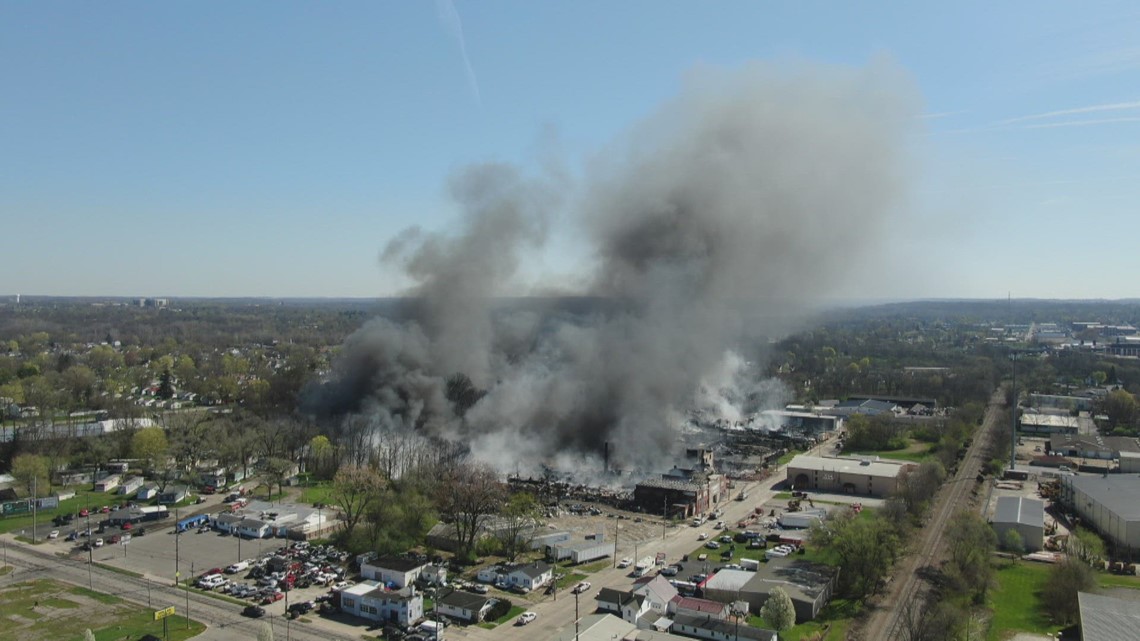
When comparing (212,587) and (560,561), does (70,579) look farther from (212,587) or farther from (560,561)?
(560,561)

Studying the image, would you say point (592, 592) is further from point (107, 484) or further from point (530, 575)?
point (107, 484)

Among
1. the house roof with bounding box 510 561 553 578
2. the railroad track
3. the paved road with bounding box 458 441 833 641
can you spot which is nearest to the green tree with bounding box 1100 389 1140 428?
the railroad track

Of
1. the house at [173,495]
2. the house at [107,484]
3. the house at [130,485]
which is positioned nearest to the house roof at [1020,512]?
the house at [173,495]

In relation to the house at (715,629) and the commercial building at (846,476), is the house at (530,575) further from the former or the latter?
the commercial building at (846,476)

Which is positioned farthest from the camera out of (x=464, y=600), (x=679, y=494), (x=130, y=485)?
(x=130, y=485)

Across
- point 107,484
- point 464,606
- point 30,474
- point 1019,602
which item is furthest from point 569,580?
point 30,474

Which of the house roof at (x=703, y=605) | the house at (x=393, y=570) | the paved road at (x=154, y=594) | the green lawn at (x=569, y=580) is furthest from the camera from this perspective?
the green lawn at (x=569, y=580)

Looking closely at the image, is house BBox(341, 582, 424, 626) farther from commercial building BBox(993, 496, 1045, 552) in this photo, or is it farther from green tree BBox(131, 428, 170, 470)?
green tree BBox(131, 428, 170, 470)
